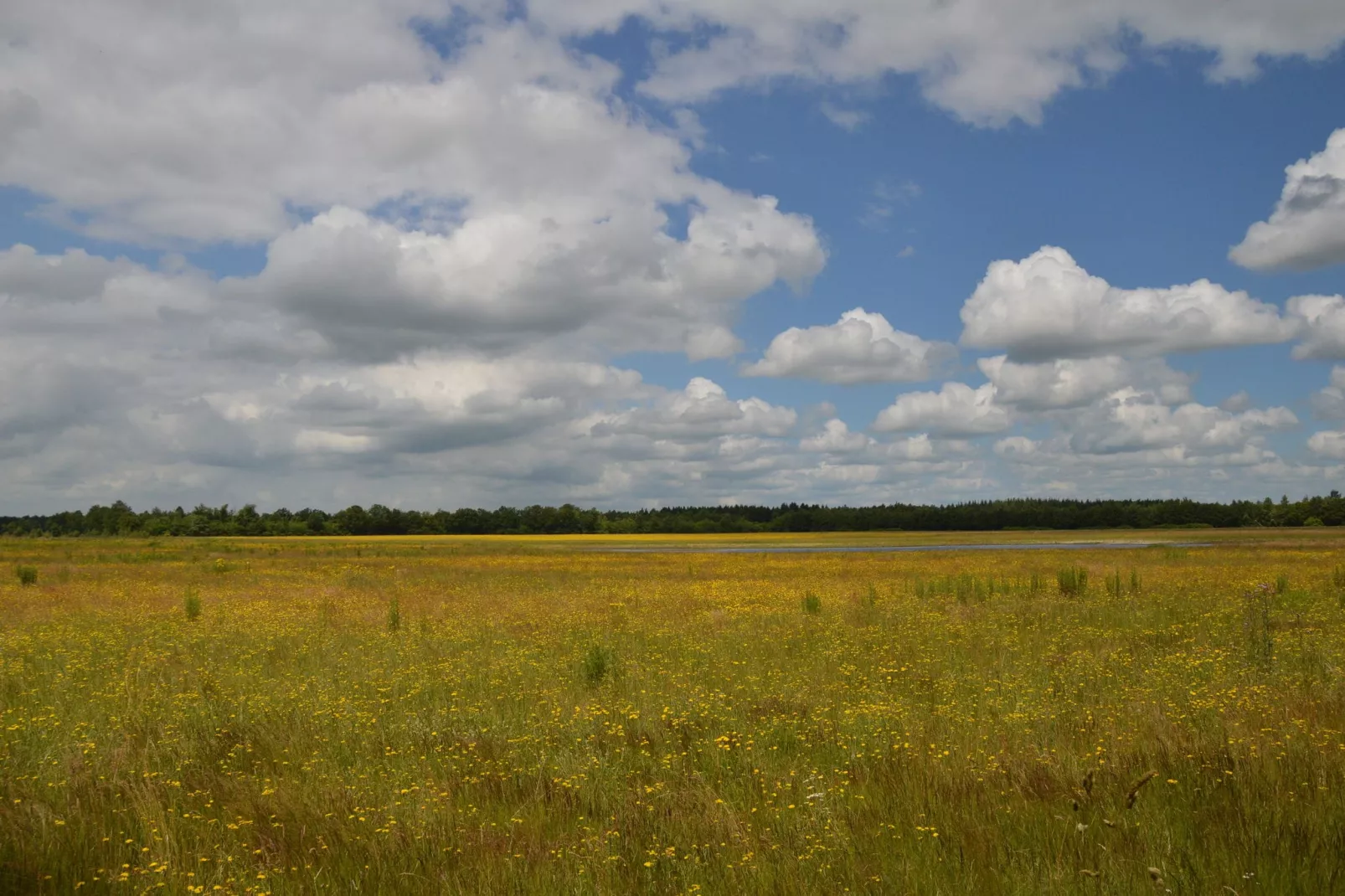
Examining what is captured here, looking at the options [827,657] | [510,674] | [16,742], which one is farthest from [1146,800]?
[16,742]

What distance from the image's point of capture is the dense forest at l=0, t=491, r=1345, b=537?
489 ft

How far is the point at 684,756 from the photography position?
8133 millimetres

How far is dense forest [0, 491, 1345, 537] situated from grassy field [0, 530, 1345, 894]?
145 metres

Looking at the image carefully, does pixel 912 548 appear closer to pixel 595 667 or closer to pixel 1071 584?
pixel 1071 584

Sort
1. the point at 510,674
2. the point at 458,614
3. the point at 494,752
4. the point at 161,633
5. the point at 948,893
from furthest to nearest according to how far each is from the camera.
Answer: the point at 458,614, the point at 161,633, the point at 510,674, the point at 494,752, the point at 948,893

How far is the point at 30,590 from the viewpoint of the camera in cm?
2822

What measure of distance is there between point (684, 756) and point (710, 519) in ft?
570

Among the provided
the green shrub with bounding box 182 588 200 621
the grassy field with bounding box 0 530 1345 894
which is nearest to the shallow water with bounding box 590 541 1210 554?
the green shrub with bounding box 182 588 200 621

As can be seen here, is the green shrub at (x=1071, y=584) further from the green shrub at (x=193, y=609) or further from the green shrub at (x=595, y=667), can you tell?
the green shrub at (x=193, y=609)

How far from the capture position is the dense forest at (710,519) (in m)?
149

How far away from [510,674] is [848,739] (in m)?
5.73

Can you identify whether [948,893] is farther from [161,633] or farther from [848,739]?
[161,633]

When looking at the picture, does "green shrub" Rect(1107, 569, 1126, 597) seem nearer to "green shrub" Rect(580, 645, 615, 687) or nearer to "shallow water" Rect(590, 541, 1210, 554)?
"green shrub" Rect(580, 645, 615, 687)

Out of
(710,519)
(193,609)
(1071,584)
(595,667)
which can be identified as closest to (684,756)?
(595,667)
